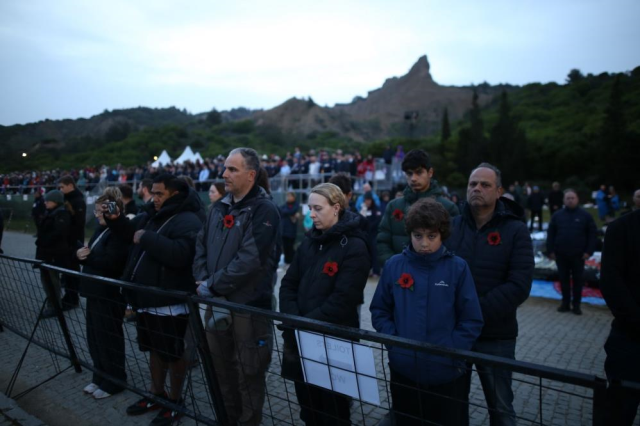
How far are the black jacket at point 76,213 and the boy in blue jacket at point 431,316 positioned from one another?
5.75 meters

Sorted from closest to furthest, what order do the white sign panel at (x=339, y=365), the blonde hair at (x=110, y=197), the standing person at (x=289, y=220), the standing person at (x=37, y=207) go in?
the white sign panel at (x=339, y=365)
the blonde hair at (x=110, y=197)
the standing person at (x=37, y=207)
the standing person at (x=289, y=220)

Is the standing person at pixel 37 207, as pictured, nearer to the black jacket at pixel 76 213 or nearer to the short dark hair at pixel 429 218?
the black jacket at pixel 76 213

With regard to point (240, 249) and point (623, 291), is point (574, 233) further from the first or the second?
point (240, 249)

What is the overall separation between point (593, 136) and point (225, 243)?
4838 centimetres

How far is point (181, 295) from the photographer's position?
8.03 ft

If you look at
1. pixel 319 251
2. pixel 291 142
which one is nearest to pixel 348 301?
pixel 319 251

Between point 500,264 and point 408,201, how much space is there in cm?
113

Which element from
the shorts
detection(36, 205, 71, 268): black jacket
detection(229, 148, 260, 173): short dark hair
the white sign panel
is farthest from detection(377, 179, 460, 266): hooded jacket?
detection(36, 205, 71, 268): black jacket

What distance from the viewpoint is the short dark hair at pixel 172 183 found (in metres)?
3.45

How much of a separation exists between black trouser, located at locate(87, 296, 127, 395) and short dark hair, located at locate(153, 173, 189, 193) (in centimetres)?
108

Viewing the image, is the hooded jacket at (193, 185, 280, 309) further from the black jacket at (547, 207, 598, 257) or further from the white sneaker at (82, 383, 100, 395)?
the black jacket at (547, 207, 598, 257)

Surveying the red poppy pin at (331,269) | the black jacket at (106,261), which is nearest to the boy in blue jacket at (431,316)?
the red poppy pin at (331,269)

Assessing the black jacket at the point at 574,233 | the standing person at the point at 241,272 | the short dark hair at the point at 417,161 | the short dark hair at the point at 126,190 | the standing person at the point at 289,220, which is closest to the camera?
the standing person at the point at 241,272

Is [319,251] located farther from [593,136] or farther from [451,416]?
[593,136]
